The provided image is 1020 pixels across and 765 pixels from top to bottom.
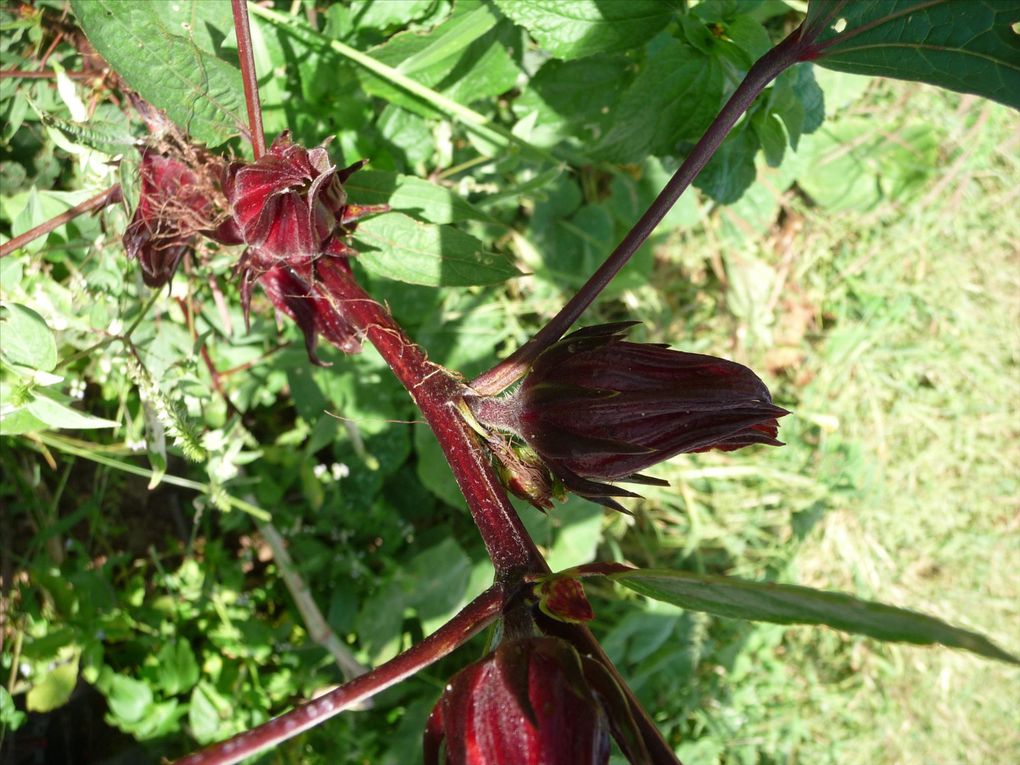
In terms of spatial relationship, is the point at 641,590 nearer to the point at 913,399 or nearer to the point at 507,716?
the point at 507,716

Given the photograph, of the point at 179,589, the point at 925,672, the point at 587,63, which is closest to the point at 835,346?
the point at 925,672

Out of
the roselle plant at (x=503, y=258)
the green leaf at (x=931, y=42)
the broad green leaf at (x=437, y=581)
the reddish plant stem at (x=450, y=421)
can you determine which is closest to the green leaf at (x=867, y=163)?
the roselle plant at (x=503, y=258)

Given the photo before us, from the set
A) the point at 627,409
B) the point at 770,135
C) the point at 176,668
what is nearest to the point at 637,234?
the point at 627,409

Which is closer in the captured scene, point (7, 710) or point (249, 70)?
point (249, 70)

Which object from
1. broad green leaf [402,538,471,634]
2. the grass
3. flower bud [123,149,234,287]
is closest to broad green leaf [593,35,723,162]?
flower bud [123,149,234,287]

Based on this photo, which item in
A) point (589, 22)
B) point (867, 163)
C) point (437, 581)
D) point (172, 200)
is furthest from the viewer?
point (867, 163)

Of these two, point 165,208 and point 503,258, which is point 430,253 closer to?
point 503,258
